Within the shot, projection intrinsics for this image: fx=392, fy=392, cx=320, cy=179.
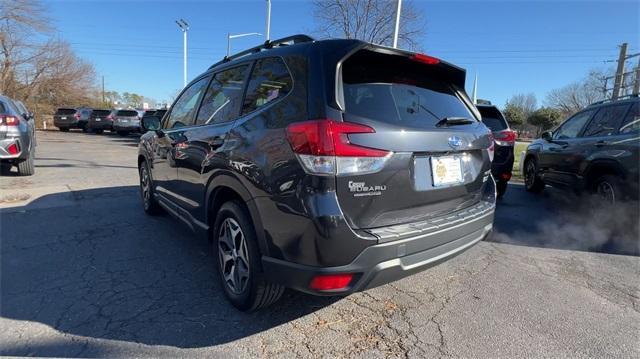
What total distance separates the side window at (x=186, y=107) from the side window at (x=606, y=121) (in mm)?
5310

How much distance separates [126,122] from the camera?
24.5 m

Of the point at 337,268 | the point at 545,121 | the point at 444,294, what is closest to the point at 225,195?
the point at 337,268

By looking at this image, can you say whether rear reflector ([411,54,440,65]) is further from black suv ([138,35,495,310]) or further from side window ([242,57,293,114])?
side window ([242,57,293,114])

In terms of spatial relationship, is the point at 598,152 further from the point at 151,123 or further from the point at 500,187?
the point at 151,123

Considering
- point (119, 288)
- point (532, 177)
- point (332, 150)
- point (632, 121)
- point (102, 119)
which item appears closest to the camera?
point (332, 150)

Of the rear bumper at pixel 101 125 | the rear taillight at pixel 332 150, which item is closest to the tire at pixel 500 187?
the rear taillight at pixel 332 150

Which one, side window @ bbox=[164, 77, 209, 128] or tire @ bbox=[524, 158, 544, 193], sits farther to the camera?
tire @ bbox=[524, 158, 544, 193]

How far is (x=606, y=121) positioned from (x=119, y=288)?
6357 mm

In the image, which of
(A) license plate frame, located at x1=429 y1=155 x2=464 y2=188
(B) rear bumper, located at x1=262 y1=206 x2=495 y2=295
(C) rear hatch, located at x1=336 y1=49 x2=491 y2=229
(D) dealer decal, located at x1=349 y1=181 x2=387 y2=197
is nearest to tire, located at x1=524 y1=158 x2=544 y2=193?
(C) rear hatch, located at x1=336 y1=49 x2=491 y2=229

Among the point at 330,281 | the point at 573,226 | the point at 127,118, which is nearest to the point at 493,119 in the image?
the point at 573,226

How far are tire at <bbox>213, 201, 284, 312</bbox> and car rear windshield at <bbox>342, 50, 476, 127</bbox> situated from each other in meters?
1.06

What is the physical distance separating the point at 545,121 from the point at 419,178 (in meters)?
59.9

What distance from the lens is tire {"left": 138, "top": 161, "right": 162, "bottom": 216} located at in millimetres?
5102

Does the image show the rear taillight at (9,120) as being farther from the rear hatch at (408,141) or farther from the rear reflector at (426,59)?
the rear reflector at (426,59)
